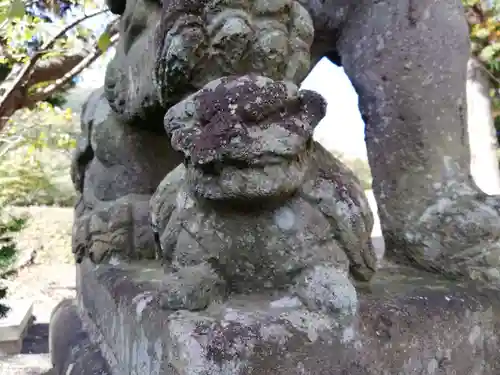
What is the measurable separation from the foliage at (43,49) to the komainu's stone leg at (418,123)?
2443 mm

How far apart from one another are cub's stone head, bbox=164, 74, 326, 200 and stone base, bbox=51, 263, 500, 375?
0.54 feet

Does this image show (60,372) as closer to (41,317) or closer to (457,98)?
(457,98)

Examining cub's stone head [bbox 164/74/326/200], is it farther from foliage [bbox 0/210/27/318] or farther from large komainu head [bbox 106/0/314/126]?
foliage [bbox 0/210/27/318]

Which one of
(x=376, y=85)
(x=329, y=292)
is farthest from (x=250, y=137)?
(x=376, y=85)

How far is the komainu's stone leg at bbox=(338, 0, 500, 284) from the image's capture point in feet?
3.76

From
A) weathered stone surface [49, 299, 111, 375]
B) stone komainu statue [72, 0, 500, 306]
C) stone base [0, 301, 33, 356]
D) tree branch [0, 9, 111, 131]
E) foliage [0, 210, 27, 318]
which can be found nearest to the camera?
stone komainu statue [72, 0, 500, 306]

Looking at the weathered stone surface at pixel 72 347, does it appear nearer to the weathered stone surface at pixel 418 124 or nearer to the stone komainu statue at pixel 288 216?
the stone komainu statue at pixel 288 216

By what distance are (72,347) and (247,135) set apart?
0.71 meters

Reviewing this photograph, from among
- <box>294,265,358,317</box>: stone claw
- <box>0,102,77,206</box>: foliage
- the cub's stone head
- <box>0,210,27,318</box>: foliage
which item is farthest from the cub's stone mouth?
<box>0,102,77,206</box>: foliage

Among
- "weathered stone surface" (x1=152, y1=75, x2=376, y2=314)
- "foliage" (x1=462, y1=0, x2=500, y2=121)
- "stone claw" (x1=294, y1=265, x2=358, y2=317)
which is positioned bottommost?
"stone claw" (x1=294, y1=265, x2=358, y2=317)

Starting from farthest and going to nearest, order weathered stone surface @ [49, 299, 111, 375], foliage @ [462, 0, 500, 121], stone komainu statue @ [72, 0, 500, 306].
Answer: foliage @ [462, 0, 500, 121] → weathered stone surface @ [49, 299, 111, 375] → stone komainu statue @ [72, 0, 500, 306]

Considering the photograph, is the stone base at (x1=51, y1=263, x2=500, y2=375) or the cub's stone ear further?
the cub's stone ear

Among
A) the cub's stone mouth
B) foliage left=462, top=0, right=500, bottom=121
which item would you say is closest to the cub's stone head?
the cub's stone mouth

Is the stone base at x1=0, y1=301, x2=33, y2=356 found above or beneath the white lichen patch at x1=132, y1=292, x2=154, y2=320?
beneath
